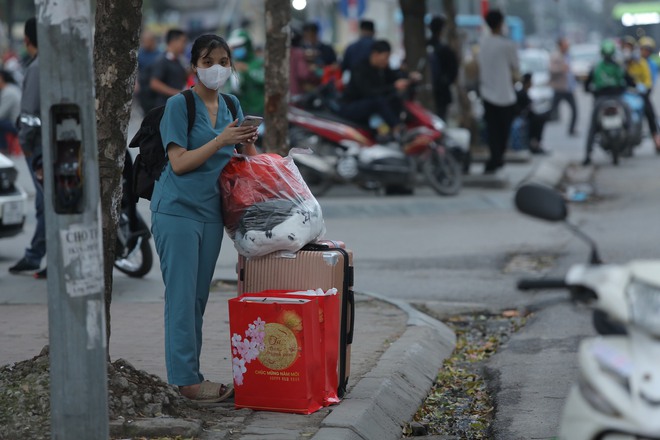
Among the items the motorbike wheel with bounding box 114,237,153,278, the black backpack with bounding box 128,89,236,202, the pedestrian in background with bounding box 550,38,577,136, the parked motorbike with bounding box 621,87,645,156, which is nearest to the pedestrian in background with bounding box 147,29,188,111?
the motorbike wheel with bounding box 114,237,153,278

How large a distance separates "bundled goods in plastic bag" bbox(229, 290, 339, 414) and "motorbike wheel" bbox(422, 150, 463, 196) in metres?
10.1

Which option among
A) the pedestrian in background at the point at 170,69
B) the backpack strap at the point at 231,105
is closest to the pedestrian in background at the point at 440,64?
the pedestrian in background at the point at 170,69

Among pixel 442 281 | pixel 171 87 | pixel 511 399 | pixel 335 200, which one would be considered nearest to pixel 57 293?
pixel 511 399

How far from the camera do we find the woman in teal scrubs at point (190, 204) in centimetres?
595

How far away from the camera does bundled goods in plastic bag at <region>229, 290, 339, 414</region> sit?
5.80m

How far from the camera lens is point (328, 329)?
5977mm

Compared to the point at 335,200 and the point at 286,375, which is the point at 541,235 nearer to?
the point at 335,200

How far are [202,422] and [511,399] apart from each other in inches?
76.0

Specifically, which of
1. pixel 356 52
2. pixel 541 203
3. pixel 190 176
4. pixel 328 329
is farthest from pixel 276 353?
pixel 356 52

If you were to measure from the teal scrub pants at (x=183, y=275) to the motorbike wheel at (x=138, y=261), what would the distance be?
419 cm

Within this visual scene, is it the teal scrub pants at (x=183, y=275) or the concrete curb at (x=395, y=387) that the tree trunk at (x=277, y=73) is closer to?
the concrete curb at (x=395, y=387)

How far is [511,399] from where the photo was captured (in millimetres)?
6883

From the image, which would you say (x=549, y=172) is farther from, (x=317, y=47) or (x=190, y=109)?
(x=190, y=109)

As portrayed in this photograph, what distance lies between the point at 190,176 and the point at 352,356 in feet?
6.21
